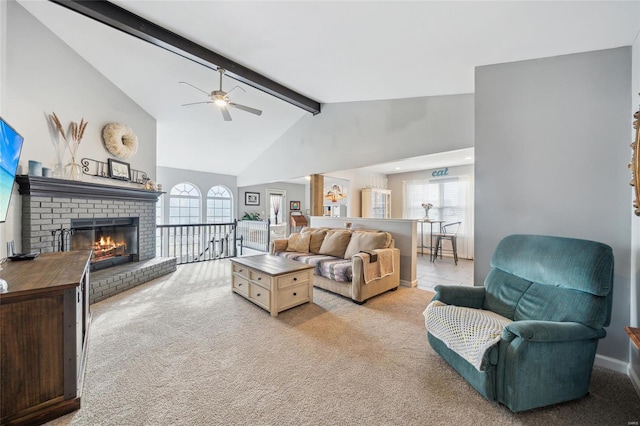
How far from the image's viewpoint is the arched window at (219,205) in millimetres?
7945

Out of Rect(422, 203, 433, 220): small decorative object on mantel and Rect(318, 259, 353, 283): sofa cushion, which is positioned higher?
Rect(422, 203, 433, 220): small decorative object on mantel

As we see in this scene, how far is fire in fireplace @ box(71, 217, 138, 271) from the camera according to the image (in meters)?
3.58

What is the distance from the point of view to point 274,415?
4.65 ft

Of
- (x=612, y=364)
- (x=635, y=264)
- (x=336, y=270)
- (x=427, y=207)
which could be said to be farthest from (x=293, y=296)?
(x=427, y=207)

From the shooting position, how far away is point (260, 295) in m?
2.92

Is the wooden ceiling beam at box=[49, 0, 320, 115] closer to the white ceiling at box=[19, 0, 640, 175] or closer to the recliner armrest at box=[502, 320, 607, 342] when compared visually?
the white ceiling at box=[19, 0, 640, 175]

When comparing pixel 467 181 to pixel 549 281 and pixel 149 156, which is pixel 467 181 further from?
pixel 149 156

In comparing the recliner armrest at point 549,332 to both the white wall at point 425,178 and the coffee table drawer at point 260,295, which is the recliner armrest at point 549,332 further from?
the white wall at point 425,178

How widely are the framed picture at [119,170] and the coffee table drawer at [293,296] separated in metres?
3.48

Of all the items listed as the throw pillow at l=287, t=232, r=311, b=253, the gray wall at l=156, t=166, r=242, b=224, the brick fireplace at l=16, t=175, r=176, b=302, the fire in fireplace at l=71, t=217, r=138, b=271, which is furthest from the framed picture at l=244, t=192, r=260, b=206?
the throw pillow at l=287, t=232, r=311, b=253

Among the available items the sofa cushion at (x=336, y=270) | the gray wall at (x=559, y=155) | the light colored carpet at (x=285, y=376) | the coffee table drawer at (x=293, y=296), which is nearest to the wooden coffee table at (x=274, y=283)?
the coffee table drawer at (x=293, y=296)

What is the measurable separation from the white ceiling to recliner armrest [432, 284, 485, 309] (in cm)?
213

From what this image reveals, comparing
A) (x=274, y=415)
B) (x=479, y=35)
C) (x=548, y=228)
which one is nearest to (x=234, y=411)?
(x=274, y=415)

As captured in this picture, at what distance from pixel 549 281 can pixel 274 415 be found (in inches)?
81.4
